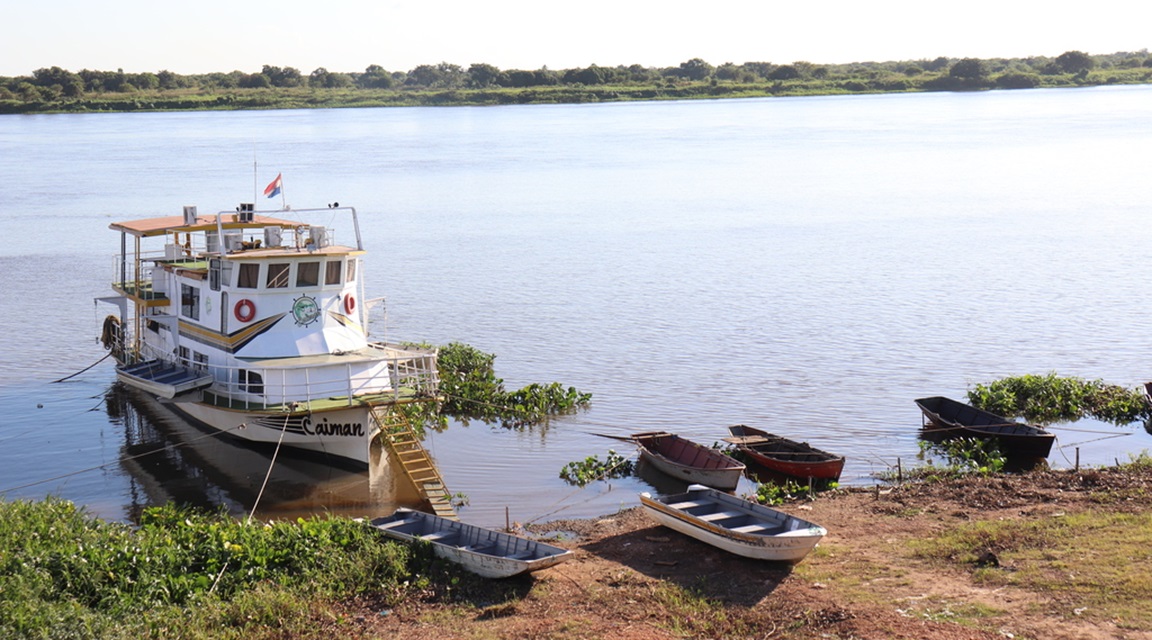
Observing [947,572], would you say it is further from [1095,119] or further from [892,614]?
[1095,119]

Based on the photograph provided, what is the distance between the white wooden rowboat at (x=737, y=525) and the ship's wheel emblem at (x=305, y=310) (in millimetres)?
10375

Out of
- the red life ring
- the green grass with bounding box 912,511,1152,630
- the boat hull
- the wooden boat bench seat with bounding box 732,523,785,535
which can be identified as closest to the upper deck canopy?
the red life ring

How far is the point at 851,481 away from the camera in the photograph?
2647 cm

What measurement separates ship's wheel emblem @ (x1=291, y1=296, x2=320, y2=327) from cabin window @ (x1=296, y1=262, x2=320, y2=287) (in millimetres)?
339

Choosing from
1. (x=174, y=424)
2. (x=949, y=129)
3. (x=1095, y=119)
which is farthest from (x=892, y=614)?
(x=1095, y=119)

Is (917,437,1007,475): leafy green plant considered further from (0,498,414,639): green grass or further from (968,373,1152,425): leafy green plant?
(0,498,414,639): green grass

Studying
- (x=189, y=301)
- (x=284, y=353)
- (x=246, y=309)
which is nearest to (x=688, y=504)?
(x=284, y=353)

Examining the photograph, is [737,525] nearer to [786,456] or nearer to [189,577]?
[786,456]

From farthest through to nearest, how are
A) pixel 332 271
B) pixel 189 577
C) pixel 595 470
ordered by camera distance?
pixel 332 271 < pixel 595 470 < pixel 189 577

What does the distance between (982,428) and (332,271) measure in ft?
52.6

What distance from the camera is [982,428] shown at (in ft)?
92.9

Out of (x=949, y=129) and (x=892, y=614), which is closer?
(x=892, y=614)

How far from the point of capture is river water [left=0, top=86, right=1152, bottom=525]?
2956 centimetres

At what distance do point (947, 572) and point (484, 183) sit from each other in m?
78.9
